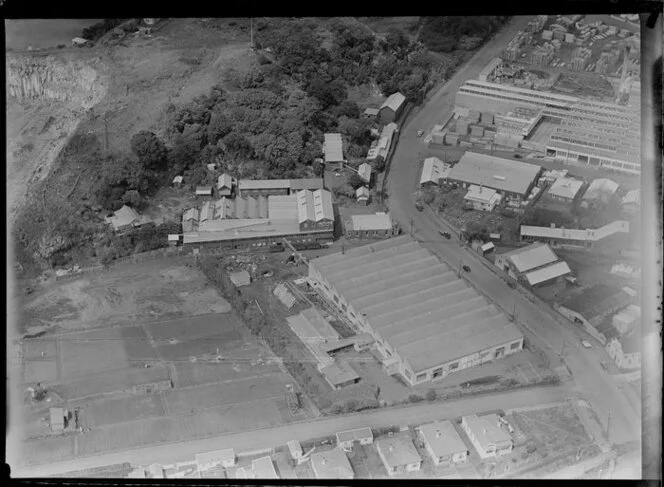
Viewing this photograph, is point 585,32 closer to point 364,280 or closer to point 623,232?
point 623,232

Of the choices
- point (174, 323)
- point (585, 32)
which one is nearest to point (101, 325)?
point (174, 323)

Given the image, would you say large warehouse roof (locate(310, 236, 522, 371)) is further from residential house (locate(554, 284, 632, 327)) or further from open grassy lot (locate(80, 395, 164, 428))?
open grassy lot (locate(80, 395, 164, 428))

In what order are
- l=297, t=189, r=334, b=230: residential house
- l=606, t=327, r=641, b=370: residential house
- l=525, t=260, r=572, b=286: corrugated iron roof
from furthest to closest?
1. l=297, t=189, r=334, b=230: residential house
2. l=525, t=260, r=572, b=286: corrugated iron roof
3. l=606, t=327, r=641, b=370: residential house

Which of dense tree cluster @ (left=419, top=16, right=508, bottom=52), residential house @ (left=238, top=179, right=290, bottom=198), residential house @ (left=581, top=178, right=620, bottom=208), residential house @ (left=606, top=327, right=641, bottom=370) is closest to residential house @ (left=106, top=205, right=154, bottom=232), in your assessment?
residential house @ (left=238, top=179, right=290, bottom=198)

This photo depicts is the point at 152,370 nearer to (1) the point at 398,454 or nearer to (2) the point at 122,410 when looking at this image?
(2) the point at 122,410

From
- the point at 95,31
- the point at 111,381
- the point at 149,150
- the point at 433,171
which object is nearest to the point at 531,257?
the point at 433,171

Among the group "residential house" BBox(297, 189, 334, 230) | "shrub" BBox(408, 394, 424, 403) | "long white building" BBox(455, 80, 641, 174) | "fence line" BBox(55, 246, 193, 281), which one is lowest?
"fence line" BBox(55, 246, 193, 281)
